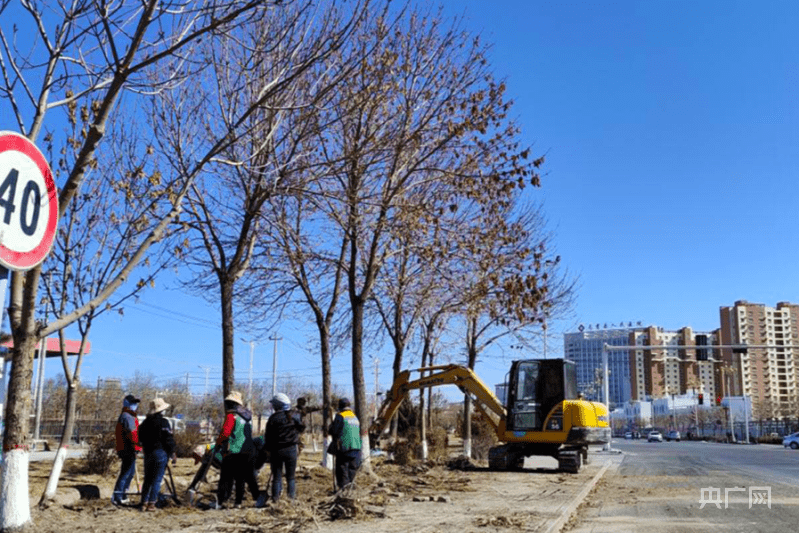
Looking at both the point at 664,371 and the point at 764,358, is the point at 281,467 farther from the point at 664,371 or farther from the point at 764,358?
the point at 664,371

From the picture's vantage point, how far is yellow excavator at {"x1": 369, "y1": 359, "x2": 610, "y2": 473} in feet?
72.7

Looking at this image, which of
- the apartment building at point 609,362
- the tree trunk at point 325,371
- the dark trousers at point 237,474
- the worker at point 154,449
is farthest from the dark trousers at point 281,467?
the apartment building at point 609,362

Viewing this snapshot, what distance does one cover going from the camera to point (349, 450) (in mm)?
12766

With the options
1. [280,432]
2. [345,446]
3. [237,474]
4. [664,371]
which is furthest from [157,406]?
[664,371]

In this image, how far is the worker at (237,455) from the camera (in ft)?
36.3

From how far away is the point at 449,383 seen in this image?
23.6 metres

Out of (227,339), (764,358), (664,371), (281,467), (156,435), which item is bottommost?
A: (281,467)

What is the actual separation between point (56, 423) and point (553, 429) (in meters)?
39.0

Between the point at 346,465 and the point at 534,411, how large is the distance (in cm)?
1127

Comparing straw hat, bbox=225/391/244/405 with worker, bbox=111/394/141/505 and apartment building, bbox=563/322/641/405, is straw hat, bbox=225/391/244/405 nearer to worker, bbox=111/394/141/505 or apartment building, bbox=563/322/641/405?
worker, bbox=111/394/141/505

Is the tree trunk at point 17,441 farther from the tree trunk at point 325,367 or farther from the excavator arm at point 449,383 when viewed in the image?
the excavator arm at point 449,383

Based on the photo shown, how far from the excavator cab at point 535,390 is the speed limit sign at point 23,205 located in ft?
65.6

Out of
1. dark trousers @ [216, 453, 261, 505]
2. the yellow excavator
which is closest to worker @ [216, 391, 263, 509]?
dark trousers @ [216, 453, 261, 505]

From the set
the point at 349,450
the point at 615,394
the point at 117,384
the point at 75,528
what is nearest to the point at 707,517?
the point at 349,450
